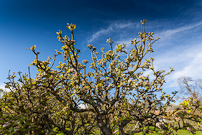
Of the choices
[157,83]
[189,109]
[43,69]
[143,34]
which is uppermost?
[143,34]

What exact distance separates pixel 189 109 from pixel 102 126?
12.6 feet

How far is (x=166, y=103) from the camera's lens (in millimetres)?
6824

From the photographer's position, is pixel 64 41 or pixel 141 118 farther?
pixel 141 118

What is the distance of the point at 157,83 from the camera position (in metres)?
7.36

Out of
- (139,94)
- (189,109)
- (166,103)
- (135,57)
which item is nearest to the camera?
(189,109)

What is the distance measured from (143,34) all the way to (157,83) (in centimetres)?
342

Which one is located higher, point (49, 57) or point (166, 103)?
point (49, 57)

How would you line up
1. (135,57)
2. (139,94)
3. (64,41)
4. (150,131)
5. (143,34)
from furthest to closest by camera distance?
(139,94)
(143,34)
(135,57)
(150,131)
(64,41)

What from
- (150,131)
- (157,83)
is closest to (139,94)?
(157,83)

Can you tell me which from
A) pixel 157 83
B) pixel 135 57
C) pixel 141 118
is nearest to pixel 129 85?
pixel 135 57

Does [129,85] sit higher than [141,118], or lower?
higher

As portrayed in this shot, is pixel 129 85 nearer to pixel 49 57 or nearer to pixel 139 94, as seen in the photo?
pixel 139 94

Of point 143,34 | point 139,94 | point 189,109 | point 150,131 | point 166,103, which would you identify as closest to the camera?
point 189,109

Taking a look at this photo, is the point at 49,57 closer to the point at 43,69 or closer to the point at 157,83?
the point at 43,69
